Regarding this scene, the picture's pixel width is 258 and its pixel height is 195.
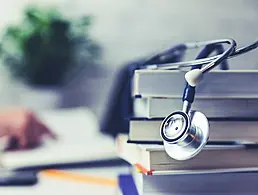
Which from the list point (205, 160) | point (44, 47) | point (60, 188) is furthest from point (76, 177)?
point (44, 47)

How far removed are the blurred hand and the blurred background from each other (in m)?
0.20

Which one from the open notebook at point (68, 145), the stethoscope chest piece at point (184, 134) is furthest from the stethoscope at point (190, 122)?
the open notebook at point (68, 145)

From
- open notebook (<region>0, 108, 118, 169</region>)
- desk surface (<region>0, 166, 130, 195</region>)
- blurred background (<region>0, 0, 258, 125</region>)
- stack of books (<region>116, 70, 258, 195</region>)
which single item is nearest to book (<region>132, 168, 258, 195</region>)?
stack of books (<region>116, 70, 258, 195</region>)

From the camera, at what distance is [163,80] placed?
43 cm

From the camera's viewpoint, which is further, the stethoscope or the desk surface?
the desk surface

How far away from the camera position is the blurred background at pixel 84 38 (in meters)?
0.95

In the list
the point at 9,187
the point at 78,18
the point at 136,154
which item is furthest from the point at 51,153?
the point at 78,18

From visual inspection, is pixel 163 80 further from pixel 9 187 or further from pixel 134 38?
pixel 134 38

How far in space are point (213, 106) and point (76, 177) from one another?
0.88 feet

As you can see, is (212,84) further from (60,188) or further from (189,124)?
(60,188)

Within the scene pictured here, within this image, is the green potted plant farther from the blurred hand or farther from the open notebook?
the blurred hand

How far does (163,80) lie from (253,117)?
0.09m

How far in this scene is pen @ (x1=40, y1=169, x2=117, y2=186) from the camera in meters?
0.61

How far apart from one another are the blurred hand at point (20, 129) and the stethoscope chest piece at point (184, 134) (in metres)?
0.40
